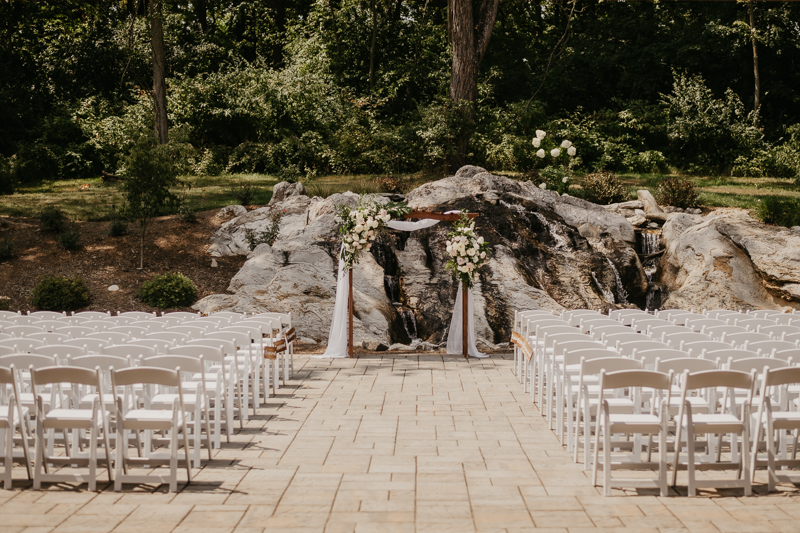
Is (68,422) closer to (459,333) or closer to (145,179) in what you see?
(459,333)

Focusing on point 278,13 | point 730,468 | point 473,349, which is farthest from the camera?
point 278,13

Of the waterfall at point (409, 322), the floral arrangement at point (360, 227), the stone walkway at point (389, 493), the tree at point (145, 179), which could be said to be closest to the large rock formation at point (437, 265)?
the waterfall at point (409, 322)

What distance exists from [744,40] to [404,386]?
25930 millimetres

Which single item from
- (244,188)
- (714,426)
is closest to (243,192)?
(244,188)

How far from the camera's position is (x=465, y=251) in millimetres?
12109

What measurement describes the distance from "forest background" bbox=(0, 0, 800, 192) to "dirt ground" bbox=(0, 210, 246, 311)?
5.67 meters

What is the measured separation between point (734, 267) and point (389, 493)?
13123 mm

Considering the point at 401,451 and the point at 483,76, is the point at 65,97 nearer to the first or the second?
the point at 483,76


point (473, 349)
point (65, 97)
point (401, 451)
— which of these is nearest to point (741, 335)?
point (401, 451)

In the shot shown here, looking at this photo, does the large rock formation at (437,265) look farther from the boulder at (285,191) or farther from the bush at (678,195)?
the bush at (678,195)

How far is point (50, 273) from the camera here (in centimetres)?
1644

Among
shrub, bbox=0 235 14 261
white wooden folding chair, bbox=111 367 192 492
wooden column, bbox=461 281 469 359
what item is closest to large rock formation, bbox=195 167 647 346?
wooden column, bbox=461 281 469 359

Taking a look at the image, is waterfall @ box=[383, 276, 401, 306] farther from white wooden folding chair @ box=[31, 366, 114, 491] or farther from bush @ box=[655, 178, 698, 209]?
bush @ box=[655, 178, 698, 209]

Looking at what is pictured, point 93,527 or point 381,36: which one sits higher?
point 381,36
